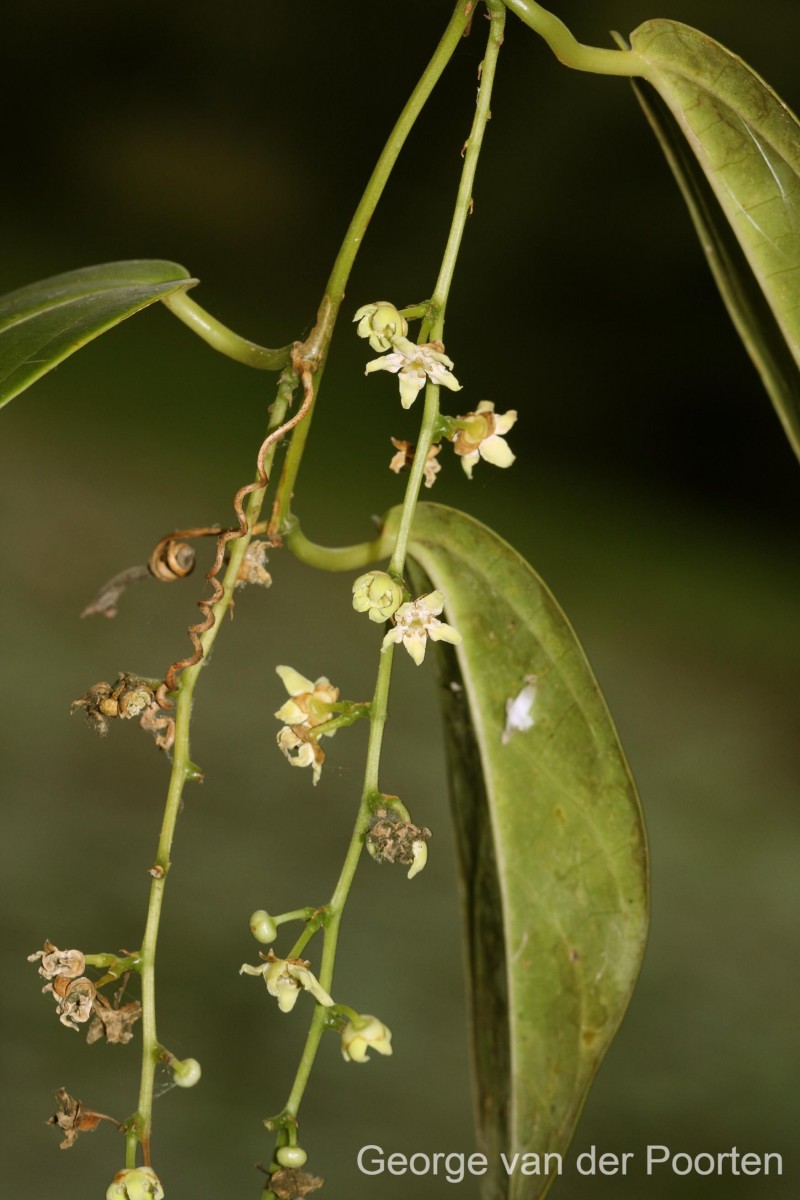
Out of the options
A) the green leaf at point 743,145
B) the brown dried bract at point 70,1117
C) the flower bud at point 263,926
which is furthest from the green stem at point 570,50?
the brown dried bract at point 70,1117

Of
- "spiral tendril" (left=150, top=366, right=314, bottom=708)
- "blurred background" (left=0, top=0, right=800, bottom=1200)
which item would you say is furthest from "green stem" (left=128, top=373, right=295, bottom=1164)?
"blurred background" (left=0, top=0, right=800, bottom=1200)

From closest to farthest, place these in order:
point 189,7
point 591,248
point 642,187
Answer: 1. point 642,187
2. point 591,248
3. point 189,7

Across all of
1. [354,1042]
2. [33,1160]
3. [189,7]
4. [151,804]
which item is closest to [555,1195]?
[33,1160]

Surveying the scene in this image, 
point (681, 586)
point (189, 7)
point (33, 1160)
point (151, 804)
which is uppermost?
point (189, 7)

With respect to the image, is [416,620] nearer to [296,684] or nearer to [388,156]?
[296,684]

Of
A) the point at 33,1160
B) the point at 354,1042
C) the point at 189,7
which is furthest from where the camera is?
the point at 189,7

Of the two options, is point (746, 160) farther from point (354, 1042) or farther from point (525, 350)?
point (525, 350)

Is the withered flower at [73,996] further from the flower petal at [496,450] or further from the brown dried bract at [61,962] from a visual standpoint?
the flower petal at [496,450]
